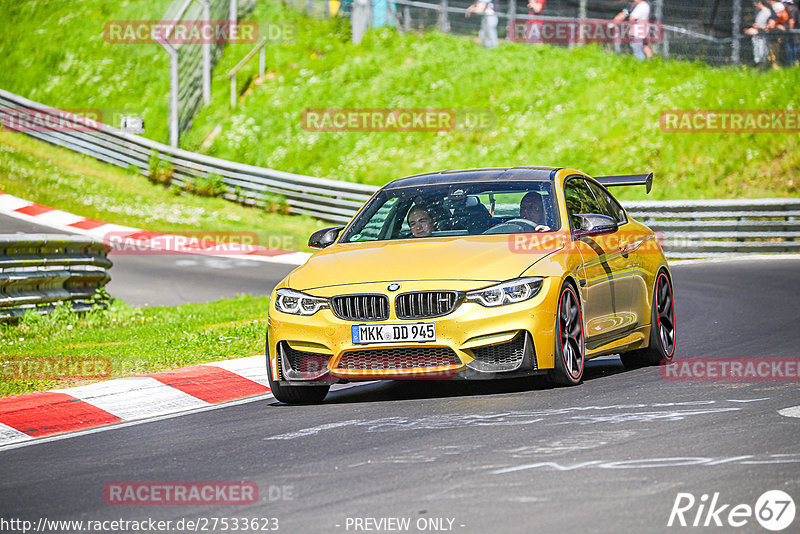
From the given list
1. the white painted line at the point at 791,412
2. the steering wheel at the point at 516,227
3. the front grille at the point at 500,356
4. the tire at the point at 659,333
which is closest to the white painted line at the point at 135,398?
the front grille at the point at 500,356

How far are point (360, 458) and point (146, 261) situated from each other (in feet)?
52.2

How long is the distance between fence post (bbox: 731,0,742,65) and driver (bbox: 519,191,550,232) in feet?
67.5

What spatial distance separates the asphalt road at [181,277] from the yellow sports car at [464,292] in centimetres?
879

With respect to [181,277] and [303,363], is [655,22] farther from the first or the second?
[303,363]

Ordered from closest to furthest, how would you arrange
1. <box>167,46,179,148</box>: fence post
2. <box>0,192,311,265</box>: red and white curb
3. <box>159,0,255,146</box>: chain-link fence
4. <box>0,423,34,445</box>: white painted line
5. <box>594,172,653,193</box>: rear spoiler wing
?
<box>0,423,34,445</box>: white painted line → <box>594,172,653,193</box>: rear spoiler wing → <box>0,192,311,265</box>: red and white curb → <box>167,46,179,148</box>: fence post → <box>159,0,255,146</box>: chain-link fence

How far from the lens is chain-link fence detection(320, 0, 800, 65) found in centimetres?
2911

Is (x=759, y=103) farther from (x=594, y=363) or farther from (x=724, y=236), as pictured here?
(x=594, y=363)

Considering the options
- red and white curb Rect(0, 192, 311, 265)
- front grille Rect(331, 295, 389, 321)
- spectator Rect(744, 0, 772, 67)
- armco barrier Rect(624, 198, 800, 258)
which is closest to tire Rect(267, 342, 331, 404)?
front grille Rect(331, 295, 389, 321)

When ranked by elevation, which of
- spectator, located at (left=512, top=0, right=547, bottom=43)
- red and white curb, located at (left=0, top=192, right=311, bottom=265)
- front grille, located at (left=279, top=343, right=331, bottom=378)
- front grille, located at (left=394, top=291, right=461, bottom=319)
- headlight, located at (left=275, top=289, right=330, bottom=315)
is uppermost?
spectator, located at (left=512, top=0, right=547, bottom=43)

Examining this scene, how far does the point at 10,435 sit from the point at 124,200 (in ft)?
67.7

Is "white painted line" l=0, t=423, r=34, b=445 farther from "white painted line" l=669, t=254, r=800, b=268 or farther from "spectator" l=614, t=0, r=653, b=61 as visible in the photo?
"spectator" l=614, t=0, r=653, b=61

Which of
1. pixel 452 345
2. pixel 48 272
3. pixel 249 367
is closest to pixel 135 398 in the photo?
pixel 249 367

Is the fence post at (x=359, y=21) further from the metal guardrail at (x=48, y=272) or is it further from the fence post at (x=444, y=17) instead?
the metal guardrail at (x=48, y=272)

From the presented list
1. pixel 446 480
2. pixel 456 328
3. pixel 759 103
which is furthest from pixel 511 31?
pixel 446 480
